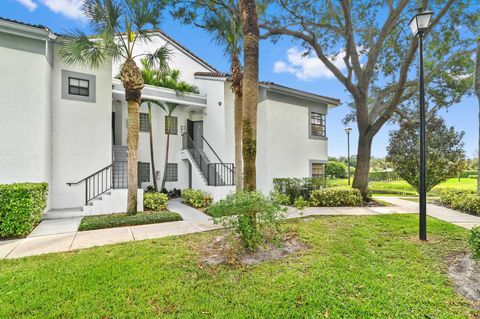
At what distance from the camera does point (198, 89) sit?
14.9m

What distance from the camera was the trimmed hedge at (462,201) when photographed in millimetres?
9383

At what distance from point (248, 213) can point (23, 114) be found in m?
9.08

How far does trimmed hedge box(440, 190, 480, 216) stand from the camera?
9383 millimetres

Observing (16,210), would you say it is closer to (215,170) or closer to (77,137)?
(77,137)

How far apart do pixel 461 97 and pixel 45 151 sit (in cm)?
2144

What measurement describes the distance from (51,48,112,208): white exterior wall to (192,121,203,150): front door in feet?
18.4

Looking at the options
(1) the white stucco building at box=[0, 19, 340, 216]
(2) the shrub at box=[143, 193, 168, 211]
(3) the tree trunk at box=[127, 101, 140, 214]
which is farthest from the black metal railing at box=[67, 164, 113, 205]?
(3) the tree trunk at box=[127, 101, 140, 214]

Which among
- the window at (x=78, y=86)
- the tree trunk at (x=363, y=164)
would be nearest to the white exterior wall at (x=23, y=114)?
the window at (x=78, y=86)

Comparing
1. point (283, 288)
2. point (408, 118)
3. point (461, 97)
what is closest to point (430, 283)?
point (283, 288)

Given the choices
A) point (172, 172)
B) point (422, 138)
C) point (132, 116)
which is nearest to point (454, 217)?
point (422, 138)

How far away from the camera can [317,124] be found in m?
15.3

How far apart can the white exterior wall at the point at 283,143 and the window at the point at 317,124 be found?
427 millimetres

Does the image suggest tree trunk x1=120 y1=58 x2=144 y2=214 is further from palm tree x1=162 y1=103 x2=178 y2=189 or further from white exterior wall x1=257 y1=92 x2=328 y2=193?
white exterior wall x1=257 y1=92 x2=328 y2=193

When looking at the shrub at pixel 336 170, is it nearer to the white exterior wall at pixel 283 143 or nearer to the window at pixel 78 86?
the white exterior wall at pixel 283 143
